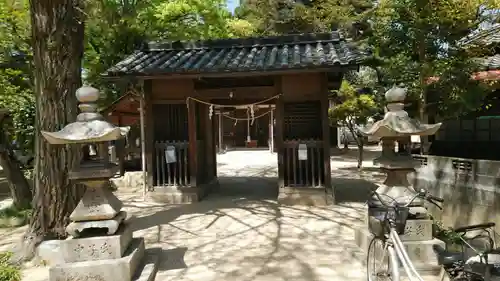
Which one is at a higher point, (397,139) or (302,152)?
(397,139)

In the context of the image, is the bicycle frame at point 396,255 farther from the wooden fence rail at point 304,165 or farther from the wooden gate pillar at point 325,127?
the wooden fence rail at point 304,165

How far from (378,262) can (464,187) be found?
→ 4883 millimetres

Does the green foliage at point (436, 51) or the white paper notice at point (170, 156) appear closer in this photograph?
the white paper notice at point (170, 156)

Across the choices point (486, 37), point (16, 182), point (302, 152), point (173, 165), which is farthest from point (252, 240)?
point (486, 37)

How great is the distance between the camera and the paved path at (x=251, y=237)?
5.46 meters

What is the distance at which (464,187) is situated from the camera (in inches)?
329

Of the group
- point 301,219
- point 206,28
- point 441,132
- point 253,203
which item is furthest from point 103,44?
point 441,132

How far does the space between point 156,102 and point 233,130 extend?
20.0 m

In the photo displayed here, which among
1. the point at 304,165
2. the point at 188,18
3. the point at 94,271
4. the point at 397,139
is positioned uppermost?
the point at 188,18

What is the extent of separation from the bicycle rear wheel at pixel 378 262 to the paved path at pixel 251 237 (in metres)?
0.32

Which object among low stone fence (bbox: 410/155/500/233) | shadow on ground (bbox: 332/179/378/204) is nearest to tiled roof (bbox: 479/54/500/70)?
low stone fence (bbox: 410/155/500/233)

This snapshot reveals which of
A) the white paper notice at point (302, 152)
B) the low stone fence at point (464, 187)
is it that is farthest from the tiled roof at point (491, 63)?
the white paper notice at point (302, 152)

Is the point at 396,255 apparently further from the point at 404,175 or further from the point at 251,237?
the point at 251,237

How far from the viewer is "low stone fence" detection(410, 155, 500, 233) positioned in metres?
7.49
